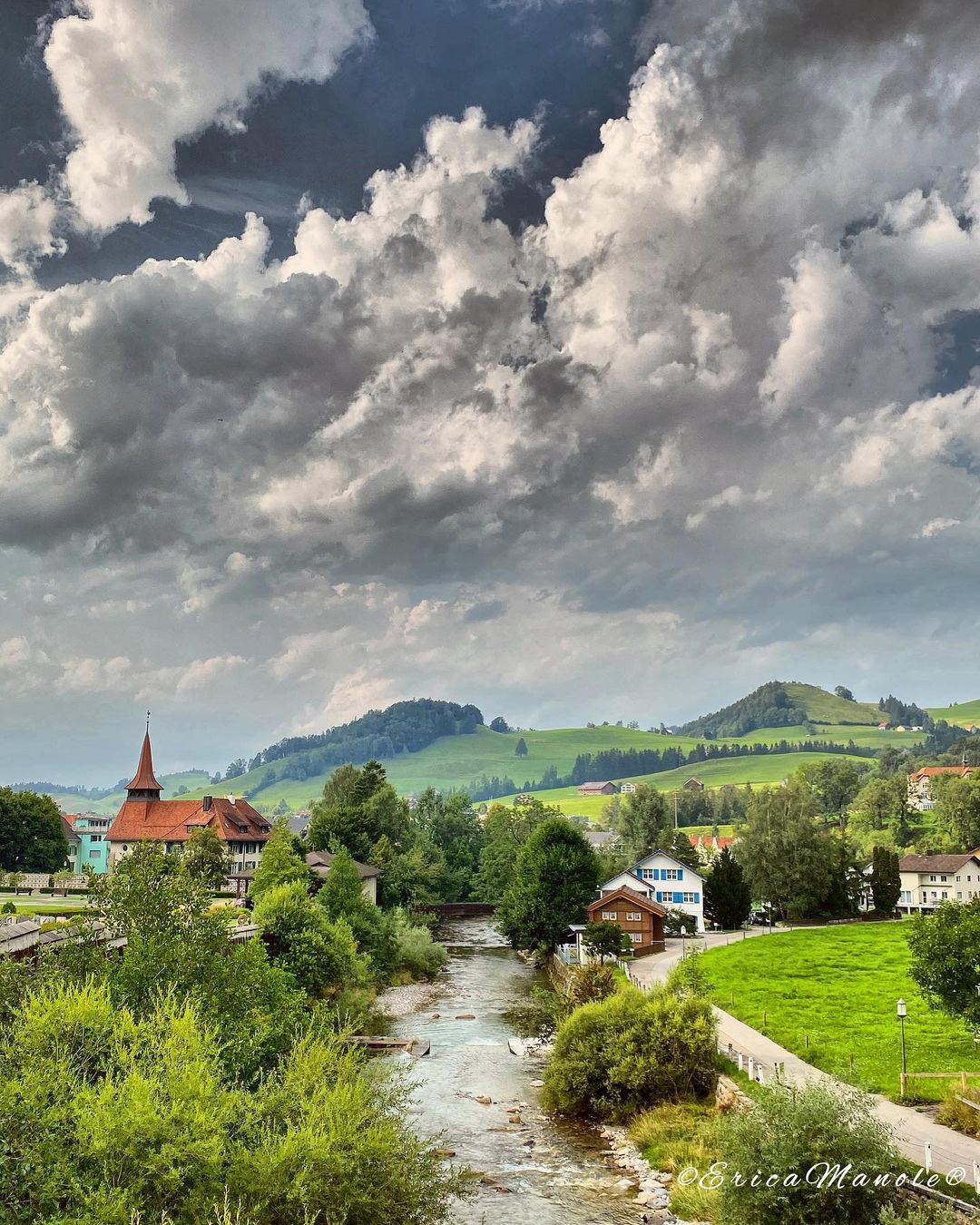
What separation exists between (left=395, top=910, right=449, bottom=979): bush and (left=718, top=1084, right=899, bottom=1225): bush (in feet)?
179

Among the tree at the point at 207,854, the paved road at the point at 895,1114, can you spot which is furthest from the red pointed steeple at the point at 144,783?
the paved road at the point at 895,1114

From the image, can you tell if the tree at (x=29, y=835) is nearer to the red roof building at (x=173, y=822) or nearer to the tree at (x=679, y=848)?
the red roof building at (x=173, y=822)

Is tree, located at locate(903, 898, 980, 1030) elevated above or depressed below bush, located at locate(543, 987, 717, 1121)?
above

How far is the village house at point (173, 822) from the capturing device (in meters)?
116

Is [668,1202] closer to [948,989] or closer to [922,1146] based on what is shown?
[922,1146]

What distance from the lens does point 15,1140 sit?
19.2 meters

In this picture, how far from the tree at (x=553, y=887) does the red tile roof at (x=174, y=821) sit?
44.0 metres

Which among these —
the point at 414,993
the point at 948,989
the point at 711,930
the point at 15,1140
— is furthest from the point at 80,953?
the point at 711,930

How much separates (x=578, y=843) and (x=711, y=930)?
2135 cm

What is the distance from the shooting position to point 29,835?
10825 cm

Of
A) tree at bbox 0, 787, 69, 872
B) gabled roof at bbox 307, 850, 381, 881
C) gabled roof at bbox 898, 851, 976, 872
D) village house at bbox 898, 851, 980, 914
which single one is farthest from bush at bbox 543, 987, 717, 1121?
gabled roof at bbox 898, 851, 976, 872

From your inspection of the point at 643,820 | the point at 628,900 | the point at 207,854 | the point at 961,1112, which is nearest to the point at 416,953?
the point at 628,900

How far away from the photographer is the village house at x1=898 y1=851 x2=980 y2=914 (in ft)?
409

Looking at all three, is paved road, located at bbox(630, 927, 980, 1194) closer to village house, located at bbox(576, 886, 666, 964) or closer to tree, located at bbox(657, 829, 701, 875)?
village house, located at bbox(576, 886, 666, 964)
